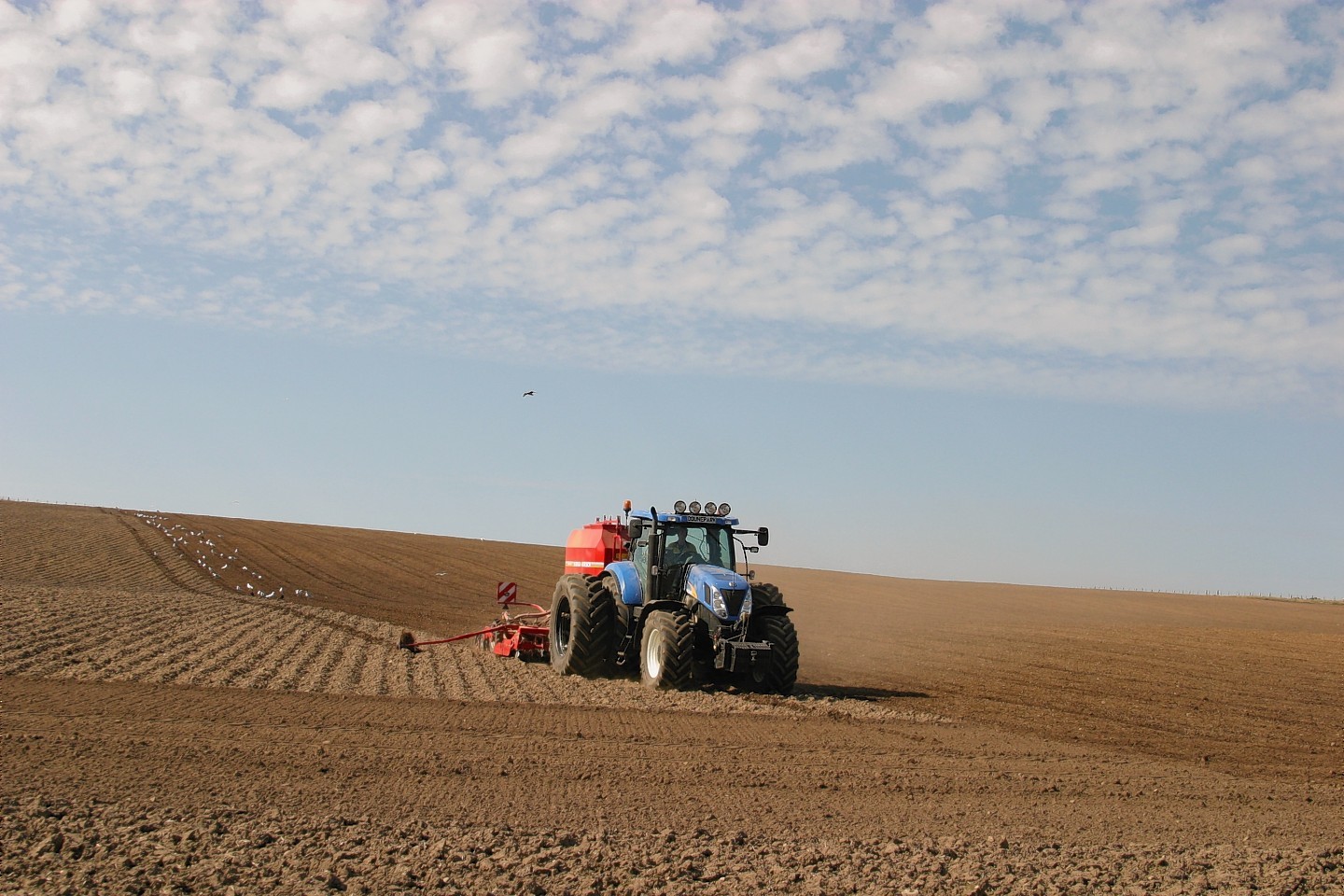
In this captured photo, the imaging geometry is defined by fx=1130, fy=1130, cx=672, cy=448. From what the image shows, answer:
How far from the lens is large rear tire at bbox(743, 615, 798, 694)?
42.9ft

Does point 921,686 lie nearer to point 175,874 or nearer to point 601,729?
point 601,729

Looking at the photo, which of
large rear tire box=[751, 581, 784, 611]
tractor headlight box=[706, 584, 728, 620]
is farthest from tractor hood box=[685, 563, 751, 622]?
large rear tire box=[751, 581, 784, 611]

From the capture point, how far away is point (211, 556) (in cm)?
3688

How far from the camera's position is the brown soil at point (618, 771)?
6035 millimetres

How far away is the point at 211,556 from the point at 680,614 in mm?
28011

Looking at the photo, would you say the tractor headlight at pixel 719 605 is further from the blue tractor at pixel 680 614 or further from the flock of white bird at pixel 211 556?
the flock of white bird at pixel 211 556

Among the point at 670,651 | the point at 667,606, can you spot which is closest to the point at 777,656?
the point at 670,651

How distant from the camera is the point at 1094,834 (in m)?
7.40

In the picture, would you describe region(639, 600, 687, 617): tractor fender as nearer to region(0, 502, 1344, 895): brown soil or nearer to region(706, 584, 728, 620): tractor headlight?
region(706, 584, 728, 620): tractor headlight

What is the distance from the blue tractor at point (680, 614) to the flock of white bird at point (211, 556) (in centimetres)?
1500

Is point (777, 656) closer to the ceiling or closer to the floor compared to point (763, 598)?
closer to the floor

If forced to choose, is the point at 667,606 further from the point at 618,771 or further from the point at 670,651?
the point at 618,771

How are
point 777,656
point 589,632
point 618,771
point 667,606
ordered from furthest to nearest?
point 589,632 → point 667,606 → point 777,656 → point 618,771

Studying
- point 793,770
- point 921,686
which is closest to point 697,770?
point 793,770
